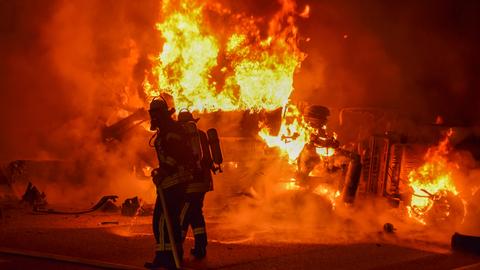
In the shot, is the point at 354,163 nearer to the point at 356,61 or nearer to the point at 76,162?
the point at 76,162

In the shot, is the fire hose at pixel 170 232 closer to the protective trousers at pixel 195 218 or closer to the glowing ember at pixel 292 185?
the protective trousers at pixel 195 218

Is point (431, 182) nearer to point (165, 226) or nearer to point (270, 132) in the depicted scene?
point (270, 132)

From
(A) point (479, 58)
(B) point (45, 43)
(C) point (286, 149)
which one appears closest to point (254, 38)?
(C) point (286, 149)

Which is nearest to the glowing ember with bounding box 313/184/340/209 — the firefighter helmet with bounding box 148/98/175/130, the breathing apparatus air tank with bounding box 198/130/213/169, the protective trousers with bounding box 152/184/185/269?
the breathing apparatus air tank with bounding box 198/130/213/169

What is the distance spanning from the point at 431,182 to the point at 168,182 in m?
6.80

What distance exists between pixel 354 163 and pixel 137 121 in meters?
5.22

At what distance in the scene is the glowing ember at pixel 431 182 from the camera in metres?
10.6

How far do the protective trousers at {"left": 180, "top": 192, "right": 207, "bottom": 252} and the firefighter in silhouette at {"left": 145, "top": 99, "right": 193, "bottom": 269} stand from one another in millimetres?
139

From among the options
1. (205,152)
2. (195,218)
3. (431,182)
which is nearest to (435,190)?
(431,182)

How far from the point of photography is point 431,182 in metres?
11.2

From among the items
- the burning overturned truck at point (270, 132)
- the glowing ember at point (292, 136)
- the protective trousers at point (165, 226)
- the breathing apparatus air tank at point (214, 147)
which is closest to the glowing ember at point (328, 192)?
the burning overturned truck at point (270, 132)

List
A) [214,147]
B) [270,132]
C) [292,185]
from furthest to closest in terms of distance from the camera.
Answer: [270,132] < [292,185] < [214,147]

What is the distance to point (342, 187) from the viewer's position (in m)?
10.8

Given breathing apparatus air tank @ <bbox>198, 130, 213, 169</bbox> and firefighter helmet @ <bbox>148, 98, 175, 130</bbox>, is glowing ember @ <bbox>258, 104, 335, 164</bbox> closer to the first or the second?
breathing apparatus air tank @ <bbox>198, 130, 213, 169</bbox>
